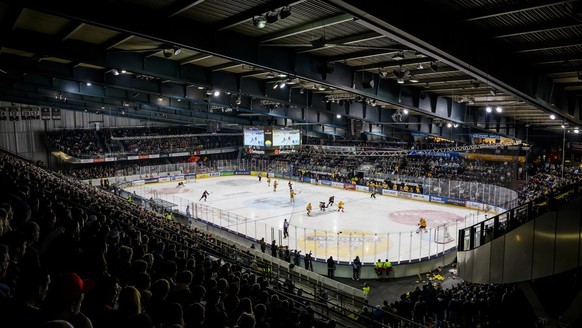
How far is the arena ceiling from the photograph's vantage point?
27.0 feet

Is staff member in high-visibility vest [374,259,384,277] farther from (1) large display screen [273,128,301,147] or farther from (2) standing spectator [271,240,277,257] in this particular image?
(1) large display screen [273,128,301,147]

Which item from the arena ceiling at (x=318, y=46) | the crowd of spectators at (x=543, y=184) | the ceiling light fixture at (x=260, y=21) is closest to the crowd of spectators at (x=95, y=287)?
the arena ceiling at (x=318, y=46)

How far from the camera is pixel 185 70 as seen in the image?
1647cm

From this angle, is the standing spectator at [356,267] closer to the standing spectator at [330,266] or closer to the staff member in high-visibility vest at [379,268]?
the staff member in high-visibility vest at [379,268]

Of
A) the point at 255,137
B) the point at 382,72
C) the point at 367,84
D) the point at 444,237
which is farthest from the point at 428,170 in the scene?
the point at 382,72

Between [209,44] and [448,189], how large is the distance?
3077 cm

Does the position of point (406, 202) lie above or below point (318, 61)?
below

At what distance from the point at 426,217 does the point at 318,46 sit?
76.5 feet

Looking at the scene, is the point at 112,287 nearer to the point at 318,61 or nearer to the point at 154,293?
the point at 154,293

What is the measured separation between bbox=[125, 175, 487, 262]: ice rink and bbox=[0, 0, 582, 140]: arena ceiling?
8043 mm

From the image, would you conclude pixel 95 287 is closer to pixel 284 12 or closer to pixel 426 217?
pixel 284 12

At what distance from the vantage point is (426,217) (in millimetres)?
30125

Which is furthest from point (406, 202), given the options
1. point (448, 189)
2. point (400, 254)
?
point (400, 254)

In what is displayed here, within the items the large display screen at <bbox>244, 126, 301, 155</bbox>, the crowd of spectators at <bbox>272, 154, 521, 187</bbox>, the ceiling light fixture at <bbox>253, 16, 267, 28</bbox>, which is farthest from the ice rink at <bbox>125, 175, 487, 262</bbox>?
the ceiling light fixture at <bbox>253, 16, 267, 28</bbox>
